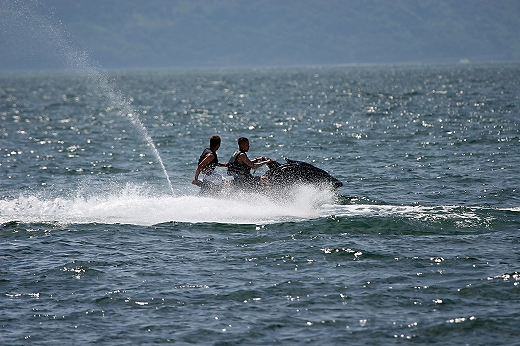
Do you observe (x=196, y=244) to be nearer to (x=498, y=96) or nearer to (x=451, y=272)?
(x=451, y=272)

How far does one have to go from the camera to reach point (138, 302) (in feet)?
39.2

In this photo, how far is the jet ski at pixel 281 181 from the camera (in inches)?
715

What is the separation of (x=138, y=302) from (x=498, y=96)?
1990 inches

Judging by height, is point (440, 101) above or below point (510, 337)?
above

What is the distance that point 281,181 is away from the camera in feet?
59.7

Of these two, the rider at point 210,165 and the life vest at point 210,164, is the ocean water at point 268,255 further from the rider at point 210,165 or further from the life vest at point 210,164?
the life vest at point 210,164

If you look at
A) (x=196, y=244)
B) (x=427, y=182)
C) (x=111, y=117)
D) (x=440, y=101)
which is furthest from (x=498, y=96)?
(x=196, y=244)

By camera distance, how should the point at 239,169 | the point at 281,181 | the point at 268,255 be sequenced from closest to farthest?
the point at 268,255 → the point at 281,181 → the point at 239,169

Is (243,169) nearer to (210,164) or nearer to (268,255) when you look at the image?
(210,164)

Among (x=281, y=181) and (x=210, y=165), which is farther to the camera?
(x=210, y=165)

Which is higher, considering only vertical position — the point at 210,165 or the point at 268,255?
the point at 210,165

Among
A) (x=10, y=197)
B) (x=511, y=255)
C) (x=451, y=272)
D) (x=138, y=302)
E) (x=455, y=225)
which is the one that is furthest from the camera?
(x=10, y=197)

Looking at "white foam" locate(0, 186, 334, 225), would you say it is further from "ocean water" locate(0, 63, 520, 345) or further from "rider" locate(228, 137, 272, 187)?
"rider" locate(228, 137, 272, 187)

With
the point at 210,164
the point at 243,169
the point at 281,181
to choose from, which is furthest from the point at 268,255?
the point at 210,164
